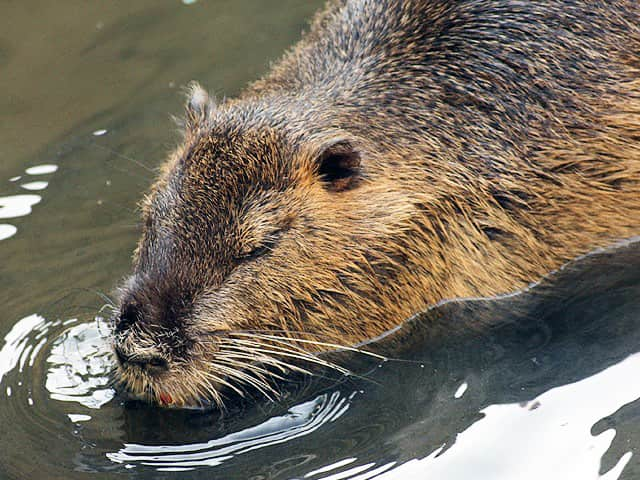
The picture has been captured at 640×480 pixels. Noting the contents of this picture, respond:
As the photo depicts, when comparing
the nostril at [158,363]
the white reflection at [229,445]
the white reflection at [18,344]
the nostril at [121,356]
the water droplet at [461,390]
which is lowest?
the water droplet at [461,390]

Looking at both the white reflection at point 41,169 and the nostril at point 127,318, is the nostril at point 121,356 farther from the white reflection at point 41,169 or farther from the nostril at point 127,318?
the white reflection at point 41,169

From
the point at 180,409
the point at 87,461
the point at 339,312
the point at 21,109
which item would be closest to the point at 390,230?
the point at 339,312

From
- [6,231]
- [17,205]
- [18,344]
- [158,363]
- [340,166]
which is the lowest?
[158,363]

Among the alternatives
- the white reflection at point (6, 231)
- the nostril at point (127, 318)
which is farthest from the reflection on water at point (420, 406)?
the white reflection at point (6, 231)

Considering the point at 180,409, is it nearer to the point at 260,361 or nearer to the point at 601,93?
the point at 260,361

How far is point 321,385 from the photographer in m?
4.92

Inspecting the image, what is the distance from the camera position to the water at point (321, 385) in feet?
14.4

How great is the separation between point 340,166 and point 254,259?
23.1 inches

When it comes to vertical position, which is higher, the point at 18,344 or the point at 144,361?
the point at 18,344

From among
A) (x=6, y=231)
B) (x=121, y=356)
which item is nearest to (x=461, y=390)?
(x=121, y=356)

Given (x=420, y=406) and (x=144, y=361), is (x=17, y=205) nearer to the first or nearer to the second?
(x=144, y=361)

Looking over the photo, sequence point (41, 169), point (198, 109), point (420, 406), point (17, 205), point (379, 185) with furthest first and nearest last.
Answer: point (41, 169) → point (17, 205) → point (198, 109) → point (379, 185) → point (420, 406)

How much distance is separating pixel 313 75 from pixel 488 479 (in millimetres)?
2280

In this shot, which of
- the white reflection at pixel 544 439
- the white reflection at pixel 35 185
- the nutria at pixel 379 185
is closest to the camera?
the white reflection at pixel 544 439
